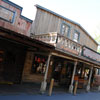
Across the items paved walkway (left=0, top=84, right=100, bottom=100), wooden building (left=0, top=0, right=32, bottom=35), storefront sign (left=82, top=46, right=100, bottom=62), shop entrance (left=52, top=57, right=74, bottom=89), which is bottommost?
paved walkway (left=0, top=84, right=100, bottom=100)

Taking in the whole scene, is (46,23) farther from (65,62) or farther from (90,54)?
(90,54)

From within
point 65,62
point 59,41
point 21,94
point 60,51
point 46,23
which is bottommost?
point 21,94

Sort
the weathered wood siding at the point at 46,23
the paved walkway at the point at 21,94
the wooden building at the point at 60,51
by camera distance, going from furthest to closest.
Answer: the weathered wood siding at the point at 46,23, the wooden building at the point at 60,51, the paved walkway at the point at 21,94

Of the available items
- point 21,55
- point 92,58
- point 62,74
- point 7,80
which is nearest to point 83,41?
point 92,58

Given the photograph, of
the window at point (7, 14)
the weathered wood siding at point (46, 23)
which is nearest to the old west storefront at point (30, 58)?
the window at point (7, 14)

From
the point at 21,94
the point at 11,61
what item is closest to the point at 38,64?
the point at 11,61

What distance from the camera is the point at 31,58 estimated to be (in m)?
11.9

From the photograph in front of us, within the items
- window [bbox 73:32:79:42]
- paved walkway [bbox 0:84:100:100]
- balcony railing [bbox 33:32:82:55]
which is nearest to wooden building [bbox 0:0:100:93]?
balcony railing [bbox 33:32:82:55]

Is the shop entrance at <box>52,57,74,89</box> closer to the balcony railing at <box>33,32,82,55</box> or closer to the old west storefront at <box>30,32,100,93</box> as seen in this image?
the old west storefront at <box>30,32,100,93</box>

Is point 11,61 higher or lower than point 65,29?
lower

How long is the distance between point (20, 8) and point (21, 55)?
3.87 metres

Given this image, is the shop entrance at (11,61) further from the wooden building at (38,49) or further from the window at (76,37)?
the window at (76,37)

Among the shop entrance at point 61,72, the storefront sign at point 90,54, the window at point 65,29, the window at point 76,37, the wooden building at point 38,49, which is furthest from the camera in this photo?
the window at point 76,37

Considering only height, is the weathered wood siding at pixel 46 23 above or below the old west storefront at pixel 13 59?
above
